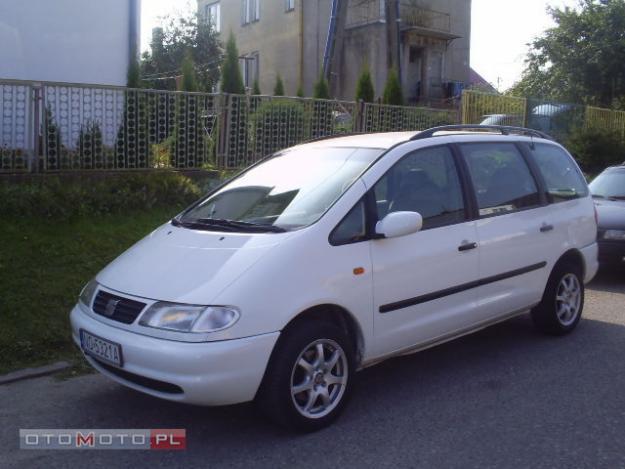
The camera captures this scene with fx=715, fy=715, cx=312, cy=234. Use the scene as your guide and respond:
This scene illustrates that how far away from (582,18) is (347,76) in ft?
30.4

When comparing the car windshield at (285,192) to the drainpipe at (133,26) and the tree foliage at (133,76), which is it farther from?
the drainpipe at (133,26)

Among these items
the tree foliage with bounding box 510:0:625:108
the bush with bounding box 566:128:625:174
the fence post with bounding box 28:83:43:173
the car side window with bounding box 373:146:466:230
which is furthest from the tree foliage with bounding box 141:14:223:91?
the car side window with bounding box 373:146:466:230

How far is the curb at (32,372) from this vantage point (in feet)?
17.5

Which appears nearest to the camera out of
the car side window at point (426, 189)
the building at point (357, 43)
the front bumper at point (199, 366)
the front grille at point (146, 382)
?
the front bumper at point (199, 366)

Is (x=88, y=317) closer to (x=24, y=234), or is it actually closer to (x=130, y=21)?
(x=24, y=234)

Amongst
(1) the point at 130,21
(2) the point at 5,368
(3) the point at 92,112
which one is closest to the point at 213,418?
(2) the point at 5,368

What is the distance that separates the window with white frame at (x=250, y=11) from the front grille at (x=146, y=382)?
29.0 meters

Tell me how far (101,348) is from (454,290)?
2.49 meters

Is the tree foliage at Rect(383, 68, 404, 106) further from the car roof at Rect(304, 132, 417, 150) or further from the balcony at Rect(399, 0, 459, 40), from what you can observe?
the balcony at Rect(399, 0, 459, 40)

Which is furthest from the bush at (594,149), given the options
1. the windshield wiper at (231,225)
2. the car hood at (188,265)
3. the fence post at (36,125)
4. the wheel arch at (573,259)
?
the car hood at (188,265)

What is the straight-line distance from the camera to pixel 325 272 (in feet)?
14.4

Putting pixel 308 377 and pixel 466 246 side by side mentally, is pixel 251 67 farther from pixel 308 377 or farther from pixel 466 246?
pixel 308 377

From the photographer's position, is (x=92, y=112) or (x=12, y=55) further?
(x=12, y=55)

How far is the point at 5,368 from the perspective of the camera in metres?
5.51
